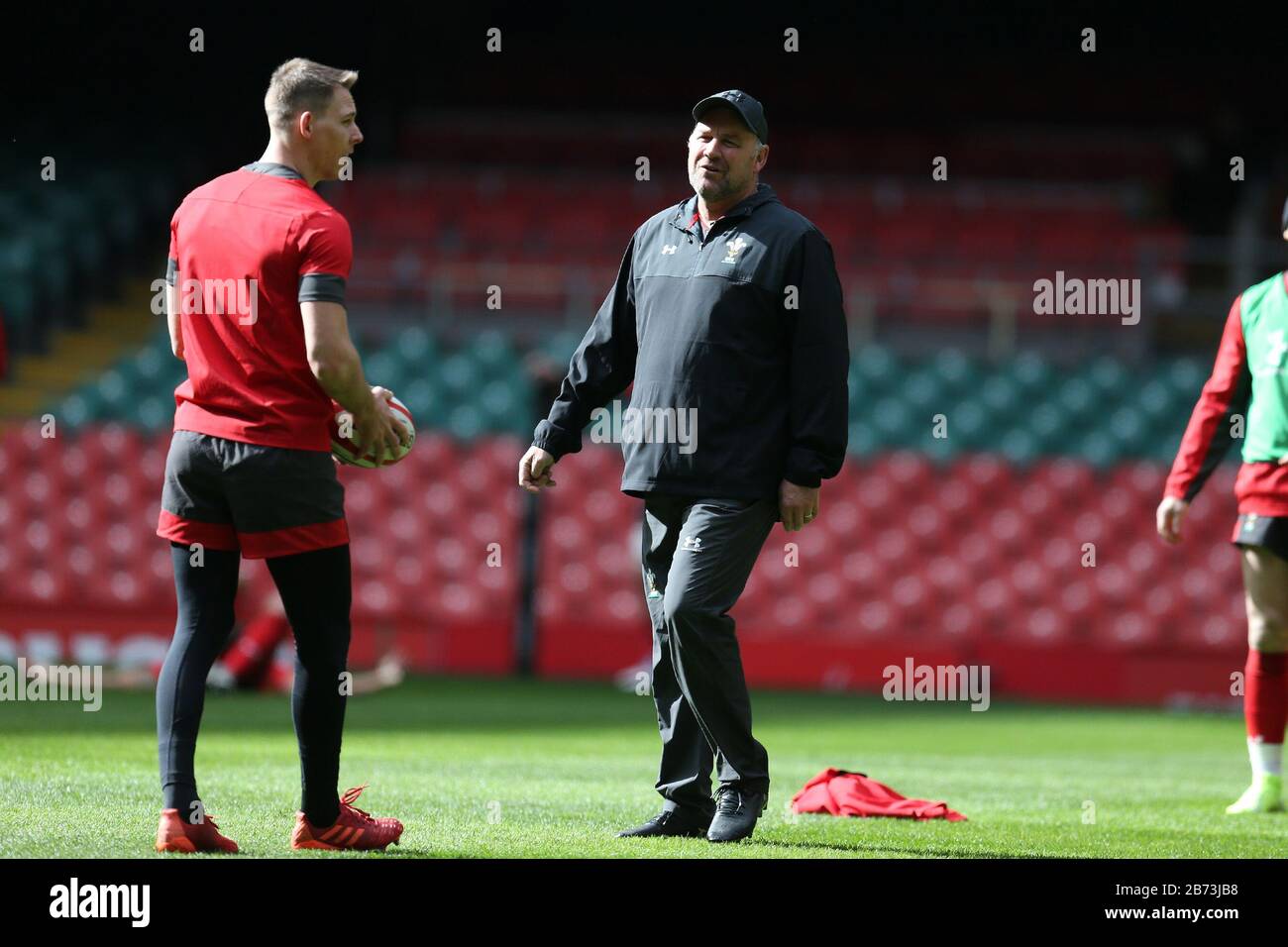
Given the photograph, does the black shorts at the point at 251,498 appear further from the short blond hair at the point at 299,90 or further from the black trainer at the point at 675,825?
the black trainer at the point at 675,825

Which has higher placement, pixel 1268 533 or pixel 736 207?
pixel 736 207

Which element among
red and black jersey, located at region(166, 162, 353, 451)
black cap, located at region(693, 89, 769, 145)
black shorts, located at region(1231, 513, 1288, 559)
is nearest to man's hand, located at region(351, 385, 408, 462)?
red and black jersey, located at region(166, 162, 353, 451)

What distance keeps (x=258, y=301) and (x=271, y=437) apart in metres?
0.33

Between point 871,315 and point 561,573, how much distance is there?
3748 millimetres

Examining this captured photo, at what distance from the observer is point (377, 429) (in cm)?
434

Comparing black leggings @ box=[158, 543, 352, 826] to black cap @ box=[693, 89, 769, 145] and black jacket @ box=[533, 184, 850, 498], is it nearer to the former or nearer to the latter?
black jacket @ box=[533, 184, 850, 498]

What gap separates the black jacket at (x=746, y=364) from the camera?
4762mm

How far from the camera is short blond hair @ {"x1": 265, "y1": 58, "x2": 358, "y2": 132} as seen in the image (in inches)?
170

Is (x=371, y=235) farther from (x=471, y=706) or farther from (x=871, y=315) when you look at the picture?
(x=471, y=706)

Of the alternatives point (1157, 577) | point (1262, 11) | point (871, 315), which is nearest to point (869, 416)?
point (871, 315)

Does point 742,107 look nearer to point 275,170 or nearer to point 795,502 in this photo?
point 795,502

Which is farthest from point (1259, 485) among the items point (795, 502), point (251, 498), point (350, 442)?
point (251, 498)

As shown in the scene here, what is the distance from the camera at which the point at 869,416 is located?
1453cm

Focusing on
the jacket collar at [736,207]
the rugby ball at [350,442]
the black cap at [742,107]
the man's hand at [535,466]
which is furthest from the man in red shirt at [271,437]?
the jacket collar at [736,207]
